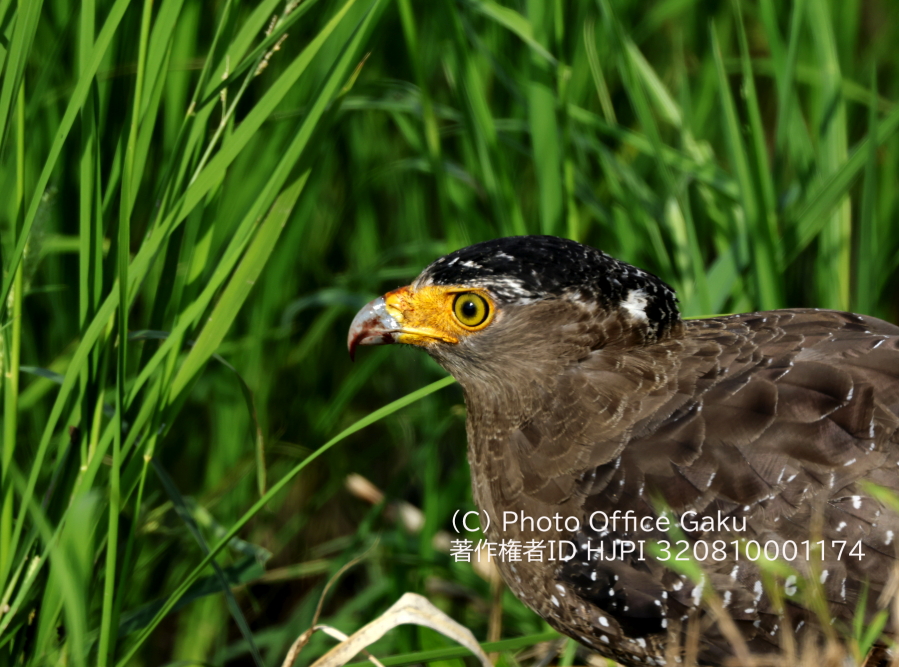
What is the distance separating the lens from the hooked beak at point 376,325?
2.68 m

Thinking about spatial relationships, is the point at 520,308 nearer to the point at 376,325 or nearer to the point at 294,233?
the point at 376,325

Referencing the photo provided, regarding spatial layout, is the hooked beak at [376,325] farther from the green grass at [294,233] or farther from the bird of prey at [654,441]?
the green grass at [294,233]

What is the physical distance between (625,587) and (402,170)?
2.24 m

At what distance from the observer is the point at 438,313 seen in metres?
2.67

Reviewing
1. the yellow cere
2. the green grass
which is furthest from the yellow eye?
the green grass

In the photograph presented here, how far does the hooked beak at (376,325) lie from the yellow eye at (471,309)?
183 mm

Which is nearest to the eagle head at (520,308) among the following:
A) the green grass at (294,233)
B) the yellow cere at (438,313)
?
the yellow cere at (438,313)

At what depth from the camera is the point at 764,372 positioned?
2.59 metres

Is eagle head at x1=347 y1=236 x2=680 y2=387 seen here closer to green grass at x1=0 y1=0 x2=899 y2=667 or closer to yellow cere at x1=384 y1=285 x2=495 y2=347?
yellow cere at x1=384 y1=285 x2=495 y2=347

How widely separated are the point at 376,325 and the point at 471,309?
286mm

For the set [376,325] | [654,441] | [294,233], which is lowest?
[654,441]

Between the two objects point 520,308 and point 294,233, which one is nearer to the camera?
point 520,308

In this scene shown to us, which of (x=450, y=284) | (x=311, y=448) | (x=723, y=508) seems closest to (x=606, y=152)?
(x=450, y=284)

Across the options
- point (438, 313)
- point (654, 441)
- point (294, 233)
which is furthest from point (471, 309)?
point (294, 233)
